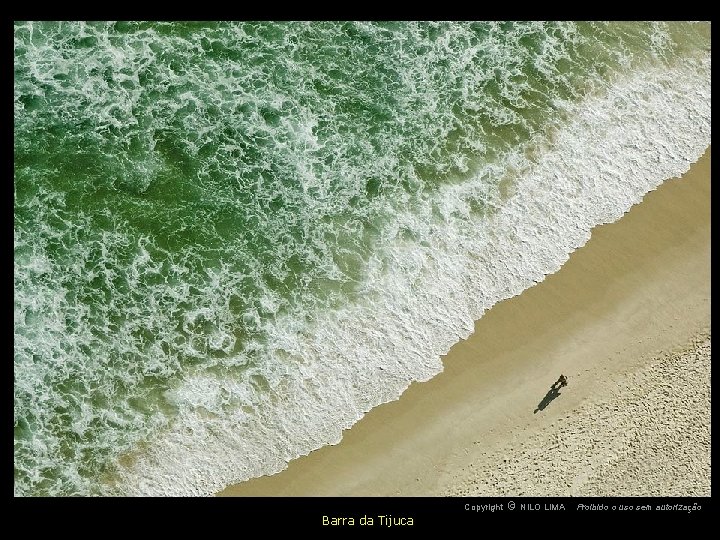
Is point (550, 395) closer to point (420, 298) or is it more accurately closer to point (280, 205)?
point (420, 298)

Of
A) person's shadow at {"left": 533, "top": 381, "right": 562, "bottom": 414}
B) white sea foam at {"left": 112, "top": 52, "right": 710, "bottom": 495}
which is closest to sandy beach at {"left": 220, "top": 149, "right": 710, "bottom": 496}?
person's shadow at {"left": 533, "top": 381, "right": 562, "bottom": 414}

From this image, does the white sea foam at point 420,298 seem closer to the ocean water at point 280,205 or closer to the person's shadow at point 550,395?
the ocean water at point 280,205

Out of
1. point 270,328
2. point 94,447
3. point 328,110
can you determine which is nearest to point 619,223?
point 328,110

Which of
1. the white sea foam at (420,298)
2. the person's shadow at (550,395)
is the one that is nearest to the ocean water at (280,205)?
the white sea foam at (420,298)

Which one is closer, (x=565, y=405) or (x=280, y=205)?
(x=565, y=405)

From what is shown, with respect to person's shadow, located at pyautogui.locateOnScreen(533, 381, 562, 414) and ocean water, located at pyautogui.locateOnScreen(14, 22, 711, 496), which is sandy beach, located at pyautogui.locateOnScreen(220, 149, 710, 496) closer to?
person's shadow, located at pyautogui.locateOnScreen(533, 381, 562, 414)

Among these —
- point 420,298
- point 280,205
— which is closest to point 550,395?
point 420,298
